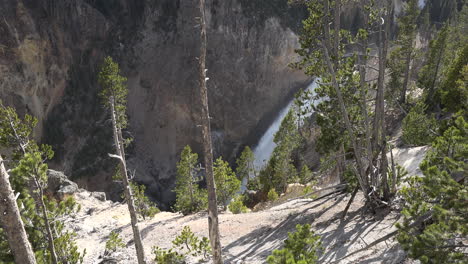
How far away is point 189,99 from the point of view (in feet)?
157

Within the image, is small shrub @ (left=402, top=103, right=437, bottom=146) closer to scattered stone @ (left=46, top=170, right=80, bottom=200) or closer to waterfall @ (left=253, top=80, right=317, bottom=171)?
waterfall @ (left=253, top=80, right=317, bottom=171)

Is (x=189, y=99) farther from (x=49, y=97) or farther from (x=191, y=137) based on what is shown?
(x=49, y=97)

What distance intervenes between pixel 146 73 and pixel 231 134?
622 inches

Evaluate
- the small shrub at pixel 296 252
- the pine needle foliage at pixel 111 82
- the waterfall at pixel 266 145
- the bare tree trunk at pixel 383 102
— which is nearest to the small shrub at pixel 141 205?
the pine needle foliage at pixel 111 82

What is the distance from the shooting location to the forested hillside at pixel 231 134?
831 cm

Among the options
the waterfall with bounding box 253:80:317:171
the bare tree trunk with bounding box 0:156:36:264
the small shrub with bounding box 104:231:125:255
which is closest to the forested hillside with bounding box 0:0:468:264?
the bare tree trunk with bounding box 0:156:36:264

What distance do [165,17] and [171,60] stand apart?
620 cm

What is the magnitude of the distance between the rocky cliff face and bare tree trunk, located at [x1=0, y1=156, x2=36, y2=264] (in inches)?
1300

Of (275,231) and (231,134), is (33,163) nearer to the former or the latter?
(275,231)

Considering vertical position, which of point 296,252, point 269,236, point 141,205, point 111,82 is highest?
point 111,82

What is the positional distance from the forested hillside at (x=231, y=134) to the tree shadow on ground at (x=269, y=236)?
0.09 m

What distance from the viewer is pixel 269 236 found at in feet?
41.9

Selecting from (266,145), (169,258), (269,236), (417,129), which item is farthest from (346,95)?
(266,145)

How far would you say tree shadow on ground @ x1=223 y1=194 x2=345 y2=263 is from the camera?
1162 centimetres
